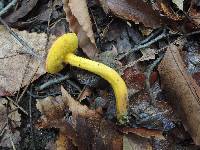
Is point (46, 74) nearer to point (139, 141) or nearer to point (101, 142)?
point (101, 142)

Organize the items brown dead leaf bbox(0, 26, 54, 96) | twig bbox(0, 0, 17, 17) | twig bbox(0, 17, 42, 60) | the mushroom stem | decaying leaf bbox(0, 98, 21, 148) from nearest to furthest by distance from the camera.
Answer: the mushroom stem < decaying leaf bbox(0, 98, 21, 148) < brown dead leaf bbox(0, 26, 54, 96) < twig bbox(0, 17, 42, 60) < twig bbox(0, 0, 17, 17)

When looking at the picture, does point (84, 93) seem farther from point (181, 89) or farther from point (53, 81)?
point (181, 89)

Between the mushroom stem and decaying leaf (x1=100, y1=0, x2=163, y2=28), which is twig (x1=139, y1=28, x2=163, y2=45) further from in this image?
the mushroom stem

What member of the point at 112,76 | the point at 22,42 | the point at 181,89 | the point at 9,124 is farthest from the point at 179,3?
the point at 9,124

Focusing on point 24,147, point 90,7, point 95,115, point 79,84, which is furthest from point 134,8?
point 24,147

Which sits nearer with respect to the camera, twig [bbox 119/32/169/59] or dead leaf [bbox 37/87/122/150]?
dead leaf [bbox 37/87/122/150]

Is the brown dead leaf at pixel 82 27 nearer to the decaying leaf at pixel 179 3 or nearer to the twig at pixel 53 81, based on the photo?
the twig at pixel 53 81

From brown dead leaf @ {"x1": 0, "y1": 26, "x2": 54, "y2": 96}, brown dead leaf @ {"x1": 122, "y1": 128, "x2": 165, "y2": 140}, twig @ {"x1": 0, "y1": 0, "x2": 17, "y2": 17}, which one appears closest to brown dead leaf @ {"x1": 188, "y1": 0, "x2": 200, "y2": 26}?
brown dead leaf @ {"x1": 122, "y1": 128, "x2": 165, "y2": 140}

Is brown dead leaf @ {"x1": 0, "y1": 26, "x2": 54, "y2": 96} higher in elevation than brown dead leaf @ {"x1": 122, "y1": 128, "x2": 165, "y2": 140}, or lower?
higher
